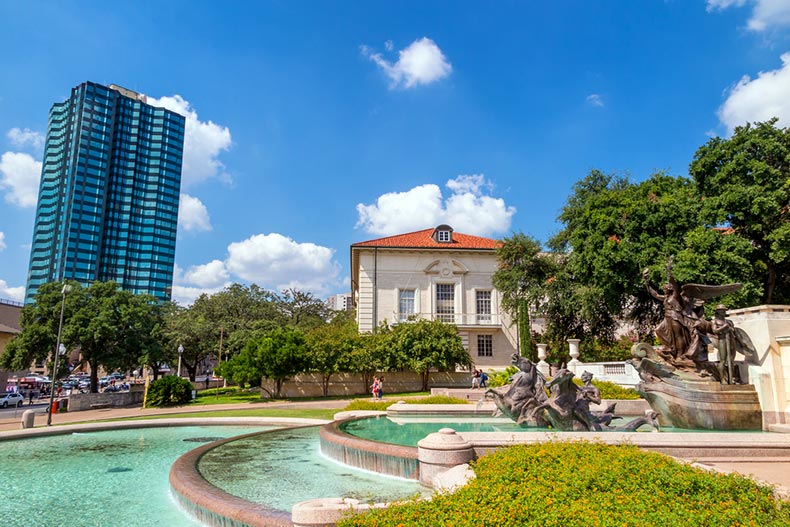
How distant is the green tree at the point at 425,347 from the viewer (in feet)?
112

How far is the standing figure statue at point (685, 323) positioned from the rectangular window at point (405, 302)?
2932 centimetres

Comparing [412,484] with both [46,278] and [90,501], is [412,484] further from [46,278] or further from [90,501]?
[46,278]

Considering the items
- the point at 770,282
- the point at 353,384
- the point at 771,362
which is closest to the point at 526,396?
the point at 771,362

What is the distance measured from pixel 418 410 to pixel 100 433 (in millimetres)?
11117

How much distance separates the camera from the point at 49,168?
128 m

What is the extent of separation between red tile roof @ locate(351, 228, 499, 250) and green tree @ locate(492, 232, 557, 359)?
383 centimetres

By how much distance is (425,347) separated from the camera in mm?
34250

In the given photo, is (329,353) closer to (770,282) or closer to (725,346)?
(725,346)

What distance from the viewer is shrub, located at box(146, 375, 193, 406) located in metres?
30.7

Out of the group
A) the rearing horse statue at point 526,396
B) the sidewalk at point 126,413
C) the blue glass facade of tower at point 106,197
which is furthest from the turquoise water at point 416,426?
the blue glass facade of tower at point 106,197

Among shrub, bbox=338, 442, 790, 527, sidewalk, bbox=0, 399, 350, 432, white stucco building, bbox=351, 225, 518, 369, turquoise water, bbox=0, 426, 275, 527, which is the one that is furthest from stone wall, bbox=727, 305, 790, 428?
white stucco building, bbox=351, 225, 518, 369

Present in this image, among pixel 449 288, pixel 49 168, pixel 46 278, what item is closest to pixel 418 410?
pixel 449 288

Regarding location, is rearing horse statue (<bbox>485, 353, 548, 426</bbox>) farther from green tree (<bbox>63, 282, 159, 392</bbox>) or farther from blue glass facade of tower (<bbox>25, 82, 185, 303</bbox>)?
blue glass facade of tower (<bbox>25, 82, 185, 303</bbox>)

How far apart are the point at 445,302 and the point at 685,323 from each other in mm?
29333
